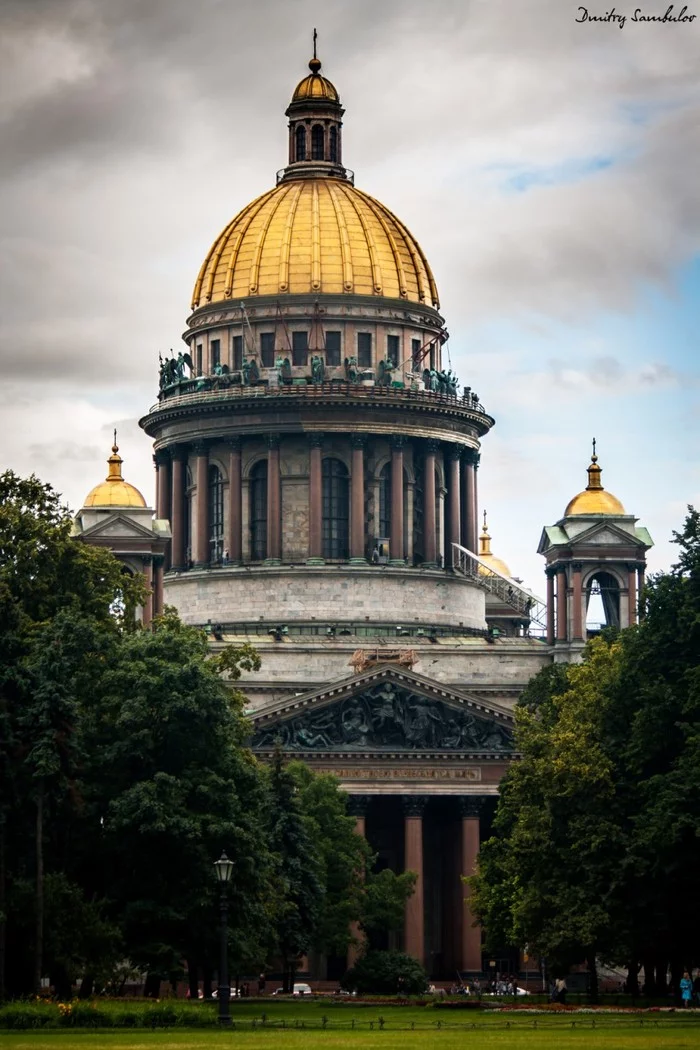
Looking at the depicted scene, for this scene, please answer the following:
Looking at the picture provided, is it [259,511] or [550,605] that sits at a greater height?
[259,511]

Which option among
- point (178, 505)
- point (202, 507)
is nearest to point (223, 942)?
Answer: point (202, 507)

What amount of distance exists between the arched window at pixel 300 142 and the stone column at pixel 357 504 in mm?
17233

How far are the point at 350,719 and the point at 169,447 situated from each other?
92.5 feet

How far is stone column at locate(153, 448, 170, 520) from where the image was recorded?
178000mm

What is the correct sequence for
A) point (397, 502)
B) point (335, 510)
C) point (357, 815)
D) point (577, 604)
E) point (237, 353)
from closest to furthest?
1. point (357, 815)
2. point (577, 604)
3. point (397, 502)
4. point (335, 510)
5. point (237, 353)

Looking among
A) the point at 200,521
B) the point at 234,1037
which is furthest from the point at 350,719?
the point at 234,1037

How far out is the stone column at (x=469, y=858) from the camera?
15238cm

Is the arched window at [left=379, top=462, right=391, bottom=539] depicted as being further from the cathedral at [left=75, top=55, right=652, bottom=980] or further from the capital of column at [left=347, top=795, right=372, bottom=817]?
the capital of column at [left=347, top=795, right=372, bottom=817]

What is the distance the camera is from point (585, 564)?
166m

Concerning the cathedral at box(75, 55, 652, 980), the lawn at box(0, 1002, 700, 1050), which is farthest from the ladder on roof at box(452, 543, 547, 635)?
the lawn at box(0, 1002, 700, 1050)

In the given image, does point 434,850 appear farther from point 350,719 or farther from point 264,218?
point 264,218

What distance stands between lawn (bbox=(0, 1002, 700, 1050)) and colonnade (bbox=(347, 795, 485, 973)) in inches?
1922

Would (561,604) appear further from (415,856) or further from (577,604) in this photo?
(415,856)

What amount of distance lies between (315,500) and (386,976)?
4327cm
